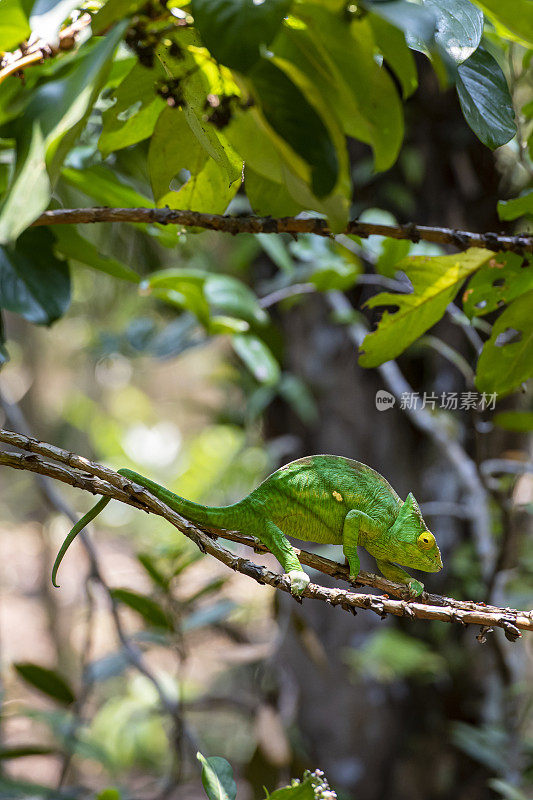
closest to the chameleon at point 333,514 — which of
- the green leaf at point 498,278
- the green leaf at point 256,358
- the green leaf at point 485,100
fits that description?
the green leaf at point 498,278

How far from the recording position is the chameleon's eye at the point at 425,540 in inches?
28.6

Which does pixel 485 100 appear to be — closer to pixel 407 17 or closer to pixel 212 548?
pixel 407 17

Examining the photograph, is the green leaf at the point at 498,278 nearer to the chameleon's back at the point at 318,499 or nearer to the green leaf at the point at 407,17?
the chameleon's back at the point at 318,499

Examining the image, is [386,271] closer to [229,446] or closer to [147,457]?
[229,446]

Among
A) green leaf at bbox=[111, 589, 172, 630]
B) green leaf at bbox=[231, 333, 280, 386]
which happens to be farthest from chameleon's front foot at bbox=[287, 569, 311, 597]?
green leaf at bbox=[111, 589, 172, 630]

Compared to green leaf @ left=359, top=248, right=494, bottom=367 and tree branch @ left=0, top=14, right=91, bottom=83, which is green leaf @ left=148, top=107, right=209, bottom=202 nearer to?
tree branch @ left=0, top=14, right=91, bottom=83

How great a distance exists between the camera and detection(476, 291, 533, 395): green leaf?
750mm

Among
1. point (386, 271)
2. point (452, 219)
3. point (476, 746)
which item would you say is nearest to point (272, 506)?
point (386, 271)

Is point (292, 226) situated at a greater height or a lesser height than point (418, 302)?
greater

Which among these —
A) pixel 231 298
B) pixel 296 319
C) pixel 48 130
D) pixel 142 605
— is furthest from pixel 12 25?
pixel 296 319

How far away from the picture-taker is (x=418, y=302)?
2.56ft

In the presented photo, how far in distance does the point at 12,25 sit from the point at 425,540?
622 mm

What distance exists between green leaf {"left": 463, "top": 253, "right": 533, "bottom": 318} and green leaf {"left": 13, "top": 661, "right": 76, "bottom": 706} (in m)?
1.21

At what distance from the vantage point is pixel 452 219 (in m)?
2.11
